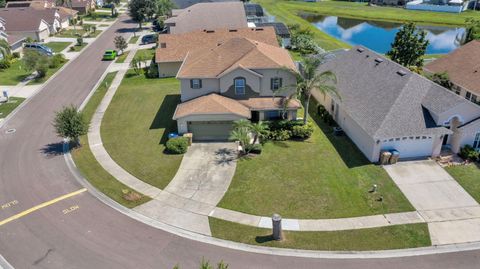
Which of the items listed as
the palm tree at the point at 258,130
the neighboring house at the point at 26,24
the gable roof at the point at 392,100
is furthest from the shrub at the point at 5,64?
the gable roof at the point at 392,100

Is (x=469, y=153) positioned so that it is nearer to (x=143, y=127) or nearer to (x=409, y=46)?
(x=409, y=46)

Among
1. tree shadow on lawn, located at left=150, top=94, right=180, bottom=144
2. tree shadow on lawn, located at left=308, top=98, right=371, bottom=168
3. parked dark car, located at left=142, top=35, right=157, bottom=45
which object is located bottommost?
tree shadow on lawn, located at left=308, top=98, right=371, bottom=168

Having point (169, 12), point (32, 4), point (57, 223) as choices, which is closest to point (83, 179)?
point (57, 223)

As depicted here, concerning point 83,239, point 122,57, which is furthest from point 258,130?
point 122,57

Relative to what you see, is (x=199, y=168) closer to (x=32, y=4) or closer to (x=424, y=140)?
(x=424, y=140)

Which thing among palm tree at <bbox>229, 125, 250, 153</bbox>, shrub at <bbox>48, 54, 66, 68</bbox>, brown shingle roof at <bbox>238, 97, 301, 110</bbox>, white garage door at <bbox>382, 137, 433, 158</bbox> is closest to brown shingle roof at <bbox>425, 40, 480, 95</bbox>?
white garage door at <bbox>382, 137, 433, 158</bbox>

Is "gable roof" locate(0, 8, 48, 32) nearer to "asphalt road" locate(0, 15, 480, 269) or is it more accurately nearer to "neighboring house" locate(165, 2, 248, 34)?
"neighboring house" locate(165, 2, 248, 34)
